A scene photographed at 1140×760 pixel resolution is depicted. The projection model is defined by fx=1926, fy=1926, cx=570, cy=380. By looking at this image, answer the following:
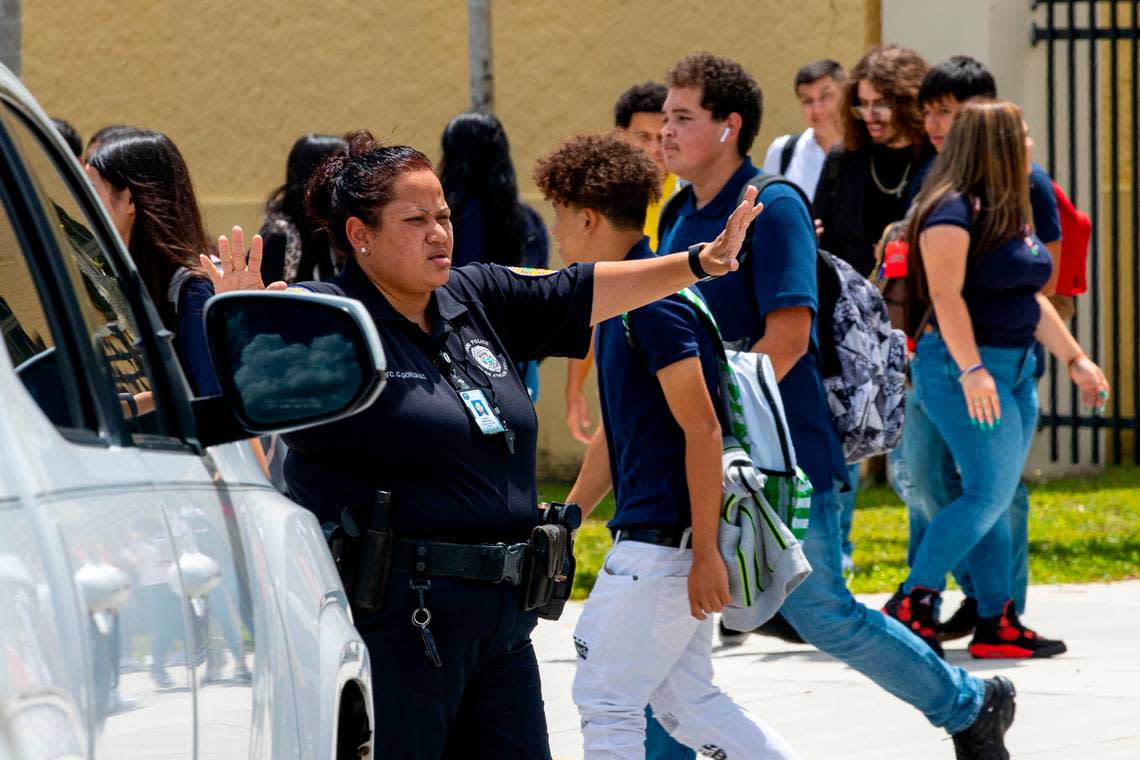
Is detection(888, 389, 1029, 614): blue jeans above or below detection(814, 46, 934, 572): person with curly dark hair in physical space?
below

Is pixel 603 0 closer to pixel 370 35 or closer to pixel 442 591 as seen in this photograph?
pixel 370 35

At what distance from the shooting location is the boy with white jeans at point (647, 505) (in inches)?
175

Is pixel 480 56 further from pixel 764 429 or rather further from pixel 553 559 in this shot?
pixel 553 559

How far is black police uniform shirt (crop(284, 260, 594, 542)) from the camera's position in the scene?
3658mm

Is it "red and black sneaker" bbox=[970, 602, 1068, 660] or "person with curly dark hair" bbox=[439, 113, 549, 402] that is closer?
"red and black sneaker" bbox=[970, 602, 1068, 660]

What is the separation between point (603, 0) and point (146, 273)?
804cm

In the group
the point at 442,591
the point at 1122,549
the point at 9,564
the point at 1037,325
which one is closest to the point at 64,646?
the point at 9,564

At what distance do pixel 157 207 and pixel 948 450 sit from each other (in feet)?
11.8

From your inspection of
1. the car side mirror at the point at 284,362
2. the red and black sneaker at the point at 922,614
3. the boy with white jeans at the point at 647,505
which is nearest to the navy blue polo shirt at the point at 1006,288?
the red and black sneaker at the point at 922,614

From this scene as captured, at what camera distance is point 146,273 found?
466cm

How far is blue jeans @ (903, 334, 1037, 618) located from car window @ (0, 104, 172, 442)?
456cm

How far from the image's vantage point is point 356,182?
12.7 ft

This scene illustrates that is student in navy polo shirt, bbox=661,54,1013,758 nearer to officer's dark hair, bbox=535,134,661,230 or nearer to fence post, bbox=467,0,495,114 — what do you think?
officer's dark hair, bbox=535,134,661,230

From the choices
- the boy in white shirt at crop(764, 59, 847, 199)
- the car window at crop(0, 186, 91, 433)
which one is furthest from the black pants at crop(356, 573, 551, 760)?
the boy in white shirt at crop(764, 59, 847, 199)
